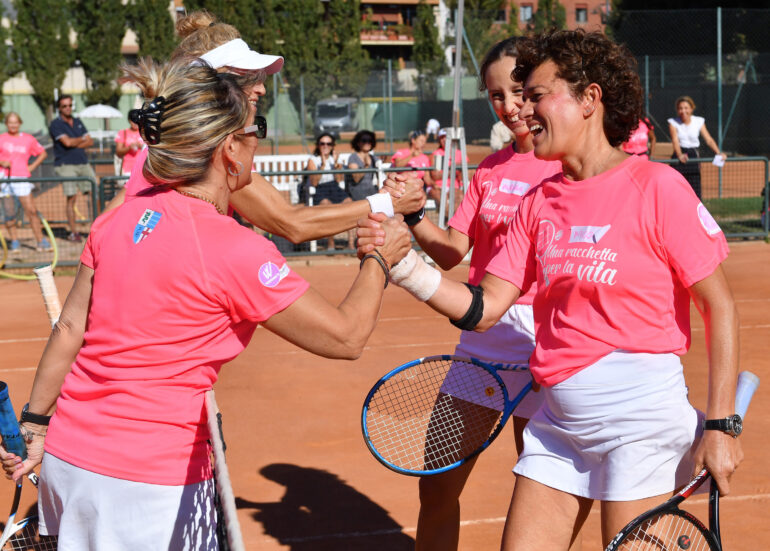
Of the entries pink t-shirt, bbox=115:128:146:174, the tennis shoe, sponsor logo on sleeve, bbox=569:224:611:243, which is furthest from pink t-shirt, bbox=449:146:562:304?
pink t-shirt, bbox=115:128:146:174

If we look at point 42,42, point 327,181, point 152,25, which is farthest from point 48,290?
point 42,42

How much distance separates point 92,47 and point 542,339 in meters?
51.0

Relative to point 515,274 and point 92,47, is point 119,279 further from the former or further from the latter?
point 92,47

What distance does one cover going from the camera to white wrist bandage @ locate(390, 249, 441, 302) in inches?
127

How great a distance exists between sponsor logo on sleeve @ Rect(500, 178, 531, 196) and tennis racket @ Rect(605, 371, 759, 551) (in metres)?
1.30

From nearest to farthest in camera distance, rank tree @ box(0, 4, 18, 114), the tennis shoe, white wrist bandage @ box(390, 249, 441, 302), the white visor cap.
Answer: white wrist bandage @ box(390, 249, 441, 302)
the white visor cap
the tennis shoe
tree @ box(0, 4, 18, 114)

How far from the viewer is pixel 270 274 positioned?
8.38 ft

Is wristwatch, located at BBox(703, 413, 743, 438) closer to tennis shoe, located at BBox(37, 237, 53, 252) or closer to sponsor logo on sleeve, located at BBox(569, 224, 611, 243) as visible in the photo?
sponsor logo on sleeve, located at BBox(569, 224, 611, 243)

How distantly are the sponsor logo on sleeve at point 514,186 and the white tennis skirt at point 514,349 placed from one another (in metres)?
0.47

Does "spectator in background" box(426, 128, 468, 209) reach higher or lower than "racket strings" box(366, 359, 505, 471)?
higher

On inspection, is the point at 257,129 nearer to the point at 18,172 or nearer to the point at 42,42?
the point at 18,172

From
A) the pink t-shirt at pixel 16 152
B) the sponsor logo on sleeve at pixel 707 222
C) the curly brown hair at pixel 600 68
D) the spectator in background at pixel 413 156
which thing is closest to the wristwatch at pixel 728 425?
the sponsor logo on sleeve at pixel 707 222

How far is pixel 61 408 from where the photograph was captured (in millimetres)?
2686

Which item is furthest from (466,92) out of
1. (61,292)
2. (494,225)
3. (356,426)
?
(494,225)
